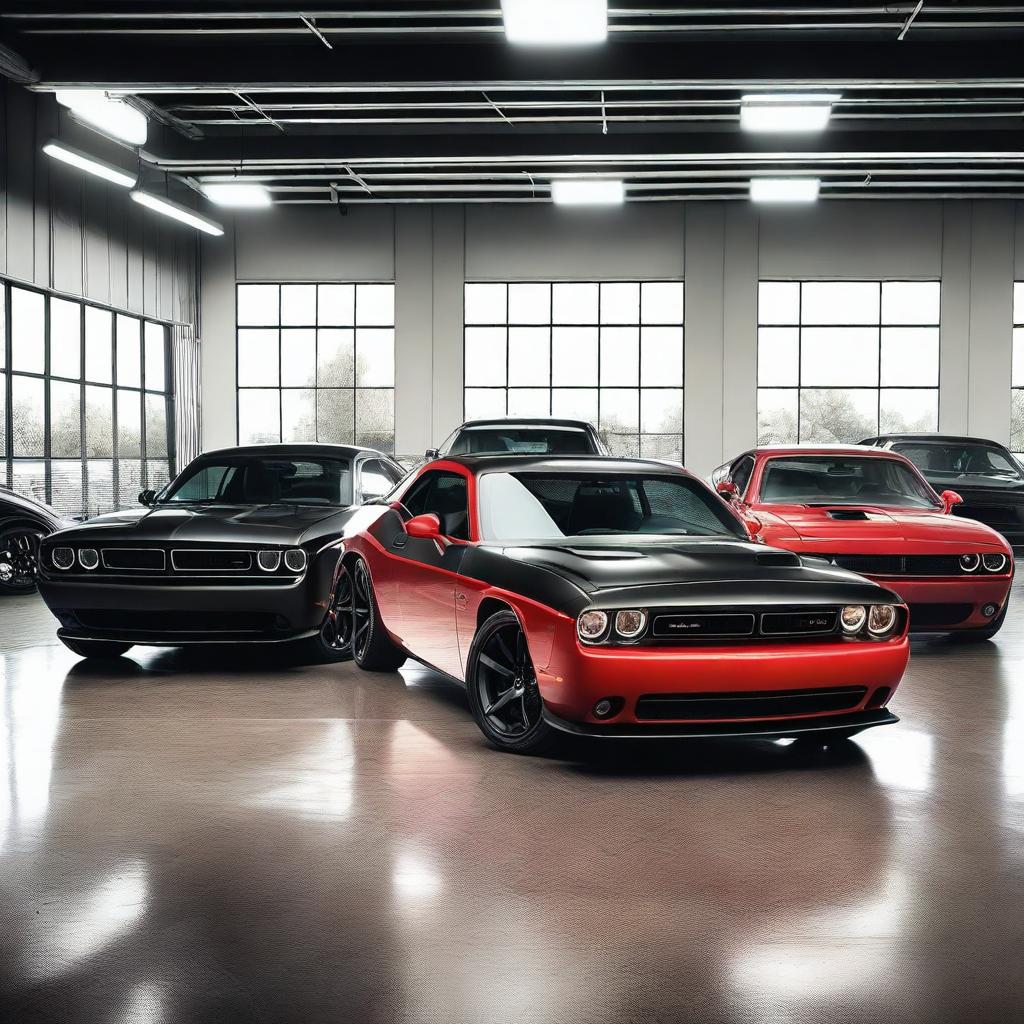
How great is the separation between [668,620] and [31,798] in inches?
99.8

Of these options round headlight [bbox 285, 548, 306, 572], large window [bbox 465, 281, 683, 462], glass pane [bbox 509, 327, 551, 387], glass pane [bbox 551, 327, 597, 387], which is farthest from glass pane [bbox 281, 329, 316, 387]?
round headlight [bbox 285, 548, 306, 572]

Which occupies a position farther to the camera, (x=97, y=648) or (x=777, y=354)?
(x=777, y=354)

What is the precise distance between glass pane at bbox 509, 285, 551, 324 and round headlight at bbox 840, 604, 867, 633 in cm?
2155

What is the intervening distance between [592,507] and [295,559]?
2.12 meters

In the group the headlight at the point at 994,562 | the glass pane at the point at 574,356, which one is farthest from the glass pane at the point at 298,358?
the headlight at the point at 994,562

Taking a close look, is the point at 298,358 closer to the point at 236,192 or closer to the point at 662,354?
the point at 236,192

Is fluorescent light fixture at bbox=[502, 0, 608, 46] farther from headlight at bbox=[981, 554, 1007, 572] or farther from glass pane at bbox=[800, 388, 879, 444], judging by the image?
glass pane at bbox=[800, 388, 879, 444]

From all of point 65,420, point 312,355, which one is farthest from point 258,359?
point 65,420

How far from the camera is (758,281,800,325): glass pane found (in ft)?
84.5

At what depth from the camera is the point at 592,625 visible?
15.3 feet

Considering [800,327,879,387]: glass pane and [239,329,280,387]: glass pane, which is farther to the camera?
[239,329,280,387]: glass pane

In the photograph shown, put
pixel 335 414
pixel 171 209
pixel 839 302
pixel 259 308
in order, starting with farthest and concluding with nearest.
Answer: pixel 335 414
pixel 259 308
pixel 839 302
pixel 171 209

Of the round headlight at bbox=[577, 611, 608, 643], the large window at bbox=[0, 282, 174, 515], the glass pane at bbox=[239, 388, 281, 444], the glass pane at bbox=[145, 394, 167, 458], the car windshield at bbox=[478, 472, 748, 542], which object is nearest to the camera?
the round headlight at bbox=[577, 611, 608, 643]

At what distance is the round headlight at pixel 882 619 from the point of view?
5.06m
